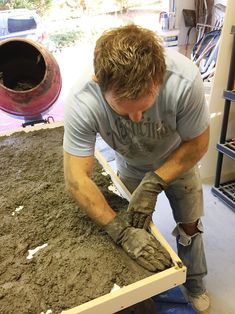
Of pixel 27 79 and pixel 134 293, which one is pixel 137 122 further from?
pixel 27 79

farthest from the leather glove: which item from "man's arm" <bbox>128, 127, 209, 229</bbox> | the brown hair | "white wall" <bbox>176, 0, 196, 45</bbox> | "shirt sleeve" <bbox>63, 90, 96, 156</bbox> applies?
"white wall" <bbox>176, 0, 196, 45</bbox>

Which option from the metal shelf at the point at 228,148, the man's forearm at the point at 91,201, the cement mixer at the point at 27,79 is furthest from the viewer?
the metal shelf at the point at 228,148

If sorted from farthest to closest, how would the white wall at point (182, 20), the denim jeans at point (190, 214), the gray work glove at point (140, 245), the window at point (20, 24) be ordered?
the white wall at point (182, 20)
the window at point (20, 24)
the denim jeans at point (190, 214)
the gray work glove at point (140, 245)

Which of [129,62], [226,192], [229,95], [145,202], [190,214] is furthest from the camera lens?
[226,192]

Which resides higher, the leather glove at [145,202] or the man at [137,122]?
the man at [137,122]

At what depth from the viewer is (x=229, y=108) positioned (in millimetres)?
1945

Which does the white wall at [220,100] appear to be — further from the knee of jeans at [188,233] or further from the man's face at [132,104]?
the man's face at [132,104]

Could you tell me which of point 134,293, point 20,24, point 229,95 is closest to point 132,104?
point 134,293

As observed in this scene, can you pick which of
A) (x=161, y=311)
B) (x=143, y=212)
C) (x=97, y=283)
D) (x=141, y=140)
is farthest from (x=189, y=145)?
(x=161, y=311)

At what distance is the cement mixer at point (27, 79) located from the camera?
1.65 metres

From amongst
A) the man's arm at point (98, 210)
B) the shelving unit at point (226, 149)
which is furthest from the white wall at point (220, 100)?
the man's arm at point (98, 210)

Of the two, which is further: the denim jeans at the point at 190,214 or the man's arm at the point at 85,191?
the denim jeans at the point at 190,214

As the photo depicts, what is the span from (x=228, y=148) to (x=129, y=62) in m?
1.35

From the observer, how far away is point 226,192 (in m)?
2.15
